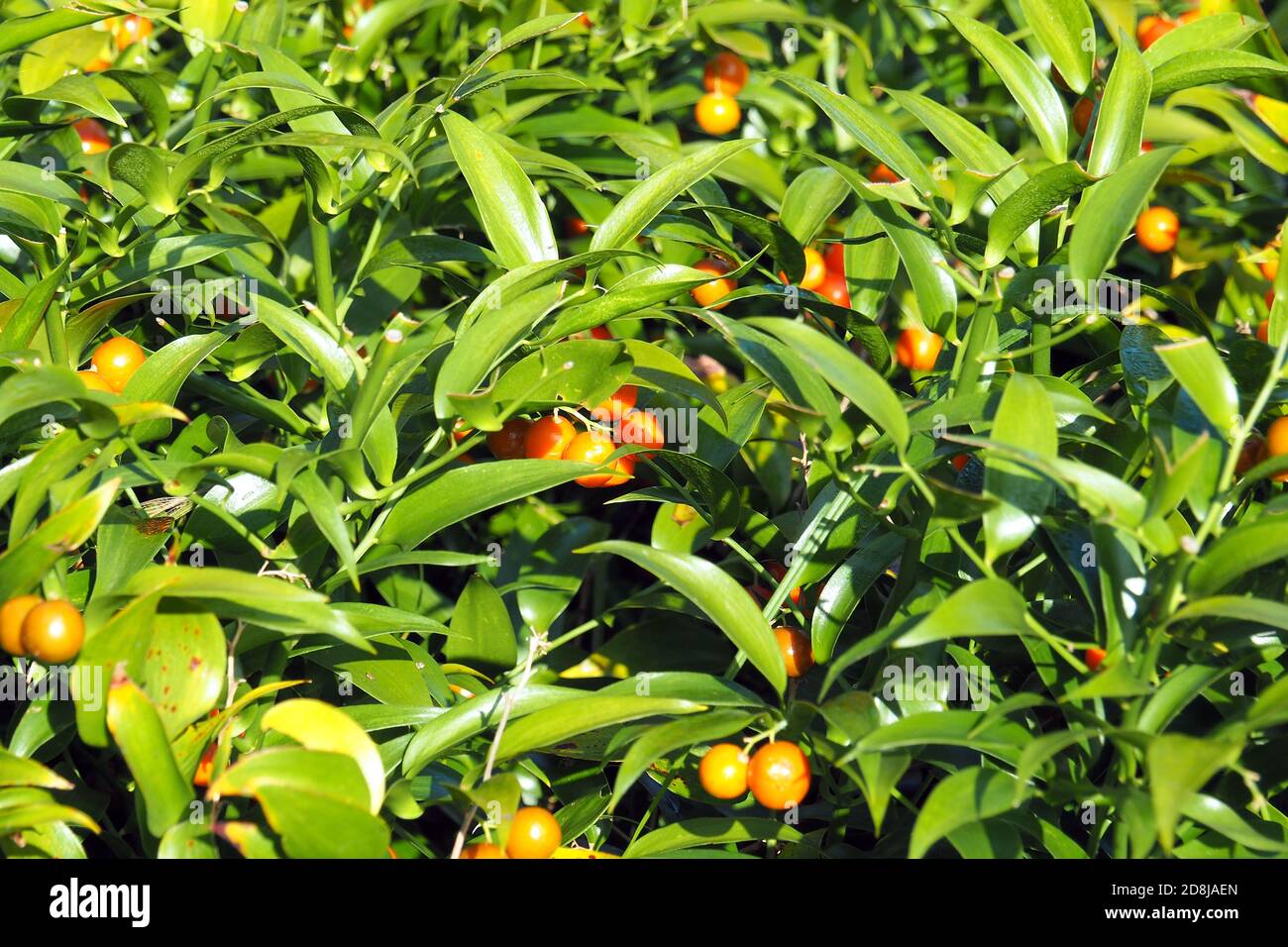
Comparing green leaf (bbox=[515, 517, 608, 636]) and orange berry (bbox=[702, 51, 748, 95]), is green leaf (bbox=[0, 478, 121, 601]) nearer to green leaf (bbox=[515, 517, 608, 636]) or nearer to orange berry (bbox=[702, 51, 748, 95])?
green leaf (bbox=[515, 517, 608, 636])

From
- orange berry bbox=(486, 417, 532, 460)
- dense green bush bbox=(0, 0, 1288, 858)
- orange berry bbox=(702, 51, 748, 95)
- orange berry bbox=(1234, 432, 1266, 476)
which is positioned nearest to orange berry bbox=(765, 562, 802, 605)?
dense green bush bbox=(0, 0, 1288, 858)

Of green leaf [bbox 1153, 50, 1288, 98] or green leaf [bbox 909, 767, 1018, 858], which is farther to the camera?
green leaf [bbox 1153, 50, 1288, 98]

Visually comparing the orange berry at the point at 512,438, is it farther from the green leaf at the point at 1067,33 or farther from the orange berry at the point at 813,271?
→ the green leaf at the point at 1067,33

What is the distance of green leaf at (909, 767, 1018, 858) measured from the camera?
0.70 metres

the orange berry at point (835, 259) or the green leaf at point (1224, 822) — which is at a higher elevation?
the orange berry at point (835, 259)

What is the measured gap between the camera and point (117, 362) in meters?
1.02

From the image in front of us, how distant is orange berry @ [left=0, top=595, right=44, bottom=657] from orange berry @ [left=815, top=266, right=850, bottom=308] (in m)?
0.86

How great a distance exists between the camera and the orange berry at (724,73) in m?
1.58

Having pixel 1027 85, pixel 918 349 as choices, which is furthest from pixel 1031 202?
pixel 918 349

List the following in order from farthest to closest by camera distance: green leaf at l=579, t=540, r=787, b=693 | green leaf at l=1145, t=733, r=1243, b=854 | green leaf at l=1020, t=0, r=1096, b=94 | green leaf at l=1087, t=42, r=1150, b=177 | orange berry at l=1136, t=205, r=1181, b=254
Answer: orange berry at l=1136, t=205, r=1181, b=254, green leaf at l=1020, t=0, r=1096, b=94, green leaf at l=1087, t=42, r=1150, b=177, green leaf at l=579, t=540, r=787, b=693, green leaf at l=1145, t=733, r=1243, b=854

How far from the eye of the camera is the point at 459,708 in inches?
35.7

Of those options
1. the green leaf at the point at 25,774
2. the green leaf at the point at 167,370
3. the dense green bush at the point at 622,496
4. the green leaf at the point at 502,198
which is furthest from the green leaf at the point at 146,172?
the green leaf at the point at 25,774
